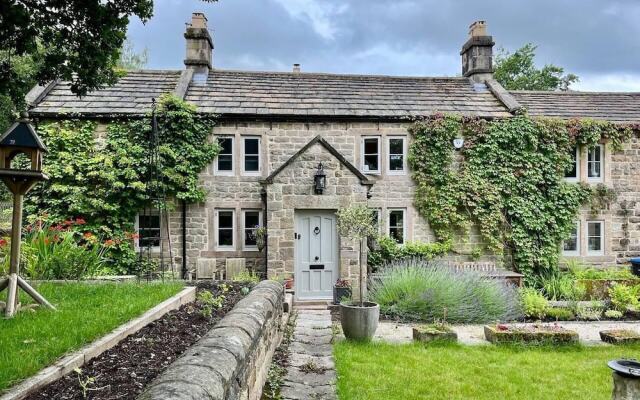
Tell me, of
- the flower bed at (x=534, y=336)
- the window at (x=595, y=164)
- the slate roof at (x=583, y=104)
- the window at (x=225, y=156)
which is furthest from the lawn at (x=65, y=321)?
the slate roof at (x=583, y=104)

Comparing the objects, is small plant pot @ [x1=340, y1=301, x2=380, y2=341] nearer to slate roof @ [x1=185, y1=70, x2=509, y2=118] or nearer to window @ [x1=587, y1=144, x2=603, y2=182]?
slate roof @ [x1=185, y1=70, x2=509, y2=118]

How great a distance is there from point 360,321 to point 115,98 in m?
11.0

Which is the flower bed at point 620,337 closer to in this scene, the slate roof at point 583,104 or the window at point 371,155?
the window at point 371,155

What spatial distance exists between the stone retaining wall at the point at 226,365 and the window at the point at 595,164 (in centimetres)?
1426

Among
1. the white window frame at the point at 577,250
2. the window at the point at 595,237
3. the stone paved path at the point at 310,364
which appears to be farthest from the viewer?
the window at the point at 595,237

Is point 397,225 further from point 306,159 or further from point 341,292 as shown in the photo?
point 306,159

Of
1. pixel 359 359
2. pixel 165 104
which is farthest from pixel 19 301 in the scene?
pixel 165 104

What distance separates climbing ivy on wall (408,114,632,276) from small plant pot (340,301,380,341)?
7.21 metres

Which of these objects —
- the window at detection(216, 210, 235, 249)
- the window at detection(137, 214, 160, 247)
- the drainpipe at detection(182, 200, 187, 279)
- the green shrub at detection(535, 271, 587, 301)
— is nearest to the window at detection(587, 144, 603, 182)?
the green shrub at detection(535, 271, 587, 301)

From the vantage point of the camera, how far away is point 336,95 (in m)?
16.3

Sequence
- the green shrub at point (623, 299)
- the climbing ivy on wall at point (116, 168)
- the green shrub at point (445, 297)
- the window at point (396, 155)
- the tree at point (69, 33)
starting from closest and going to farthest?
1. the tree at point (69, 33)
2. the green shrub at point (445, 297)
3. the green shrub at point (623, 299)
4. the climbing ivy on wall at point (116, 168)
5. the window at point (396, 155)

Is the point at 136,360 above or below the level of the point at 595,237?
below

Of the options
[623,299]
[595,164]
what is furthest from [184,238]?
[595,164]

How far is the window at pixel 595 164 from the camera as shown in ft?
52.4
